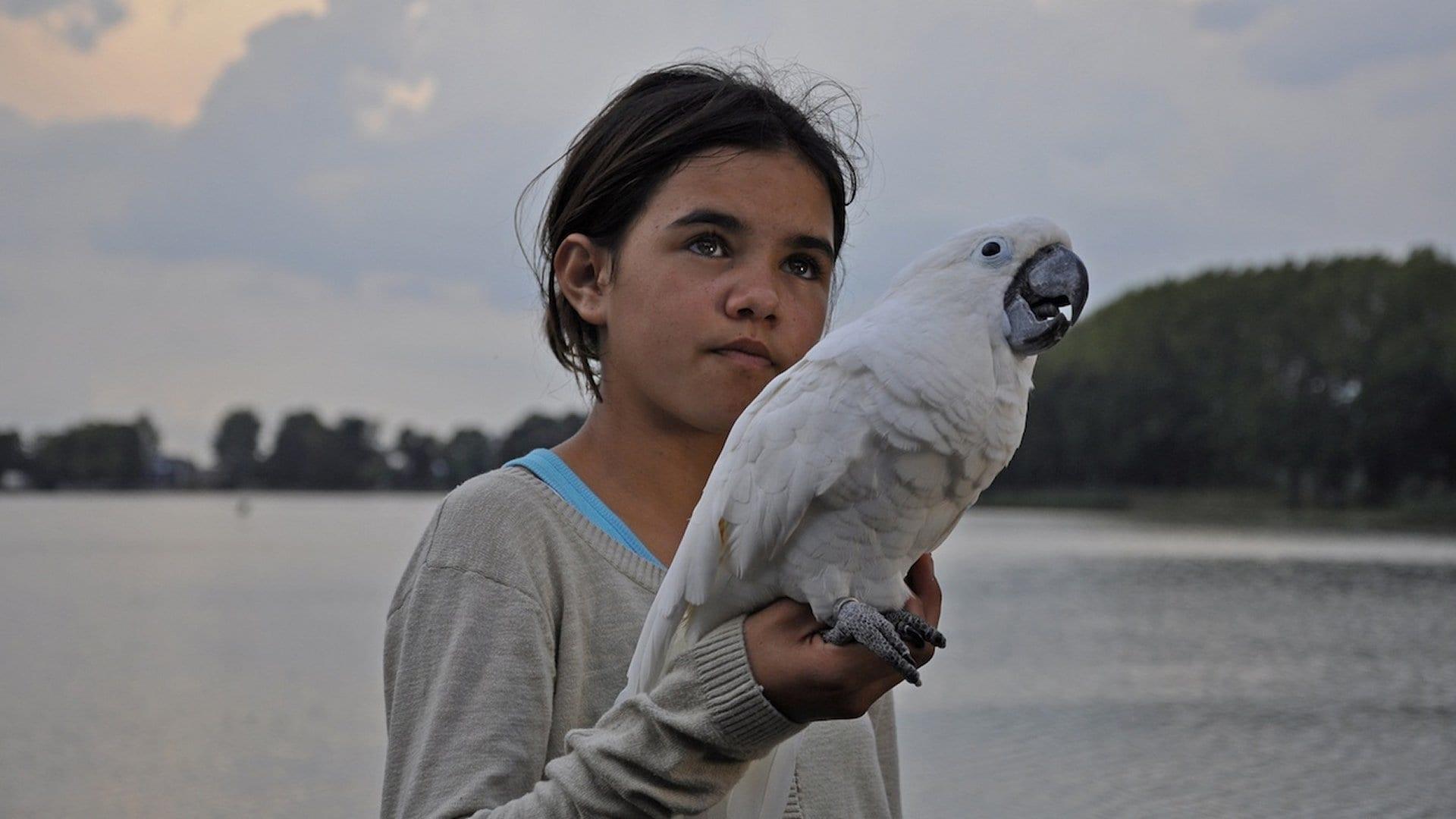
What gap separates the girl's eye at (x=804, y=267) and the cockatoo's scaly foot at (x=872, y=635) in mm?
504

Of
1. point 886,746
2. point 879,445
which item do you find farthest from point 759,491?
point 886,746

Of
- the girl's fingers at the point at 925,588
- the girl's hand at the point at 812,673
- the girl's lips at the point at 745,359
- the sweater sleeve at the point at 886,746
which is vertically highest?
the girl's lips at the point at 745,359

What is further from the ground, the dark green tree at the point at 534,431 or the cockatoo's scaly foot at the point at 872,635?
the cockatoo's scaly foot at the point at 872,635

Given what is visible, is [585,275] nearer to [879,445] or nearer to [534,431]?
[879,445]

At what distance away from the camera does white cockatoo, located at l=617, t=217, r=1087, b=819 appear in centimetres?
163

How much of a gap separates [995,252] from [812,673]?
61 centimetres

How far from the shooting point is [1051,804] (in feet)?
26.3

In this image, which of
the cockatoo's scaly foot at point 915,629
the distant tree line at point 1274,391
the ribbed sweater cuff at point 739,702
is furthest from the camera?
the distant tree line at point 1274,391

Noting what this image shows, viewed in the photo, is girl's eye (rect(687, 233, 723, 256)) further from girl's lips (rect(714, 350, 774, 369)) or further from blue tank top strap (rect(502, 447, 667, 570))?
blue tank top strap (rect(502, 447, 667, 570))

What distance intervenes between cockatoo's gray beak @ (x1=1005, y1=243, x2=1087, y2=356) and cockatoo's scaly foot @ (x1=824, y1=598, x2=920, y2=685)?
396mm

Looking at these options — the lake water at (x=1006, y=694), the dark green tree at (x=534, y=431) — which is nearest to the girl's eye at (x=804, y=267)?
the dark green tree at (x=534, y=431)

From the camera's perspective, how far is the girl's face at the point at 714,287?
1.77 meters

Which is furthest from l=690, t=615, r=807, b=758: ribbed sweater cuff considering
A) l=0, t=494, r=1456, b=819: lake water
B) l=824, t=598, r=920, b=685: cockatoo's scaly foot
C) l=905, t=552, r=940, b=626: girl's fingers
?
l=0, t=494, r=1456, b=819: lake water

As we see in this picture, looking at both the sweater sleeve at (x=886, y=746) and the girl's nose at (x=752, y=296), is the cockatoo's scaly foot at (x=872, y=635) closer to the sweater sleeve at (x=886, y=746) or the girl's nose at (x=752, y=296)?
the girl's nose at (x=752, y=296)
